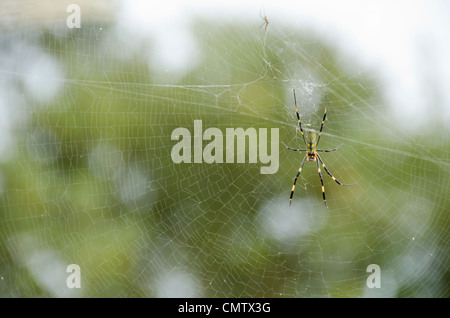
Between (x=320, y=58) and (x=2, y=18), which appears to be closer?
(x=2, y=18)

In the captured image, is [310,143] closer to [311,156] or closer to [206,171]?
[311,156]

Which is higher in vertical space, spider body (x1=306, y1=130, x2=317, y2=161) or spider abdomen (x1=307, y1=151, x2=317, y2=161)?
spider body (x1=306, y1=130, x2=317, y2=161)

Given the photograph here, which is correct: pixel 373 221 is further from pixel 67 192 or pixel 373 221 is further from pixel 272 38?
pixel 67 192

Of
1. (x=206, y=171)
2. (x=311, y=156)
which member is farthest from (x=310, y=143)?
(x=206, y=171)

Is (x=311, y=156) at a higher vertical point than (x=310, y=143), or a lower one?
lower

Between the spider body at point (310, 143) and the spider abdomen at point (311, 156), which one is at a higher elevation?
the spider body at point (310, 143)

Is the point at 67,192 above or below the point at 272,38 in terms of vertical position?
below
